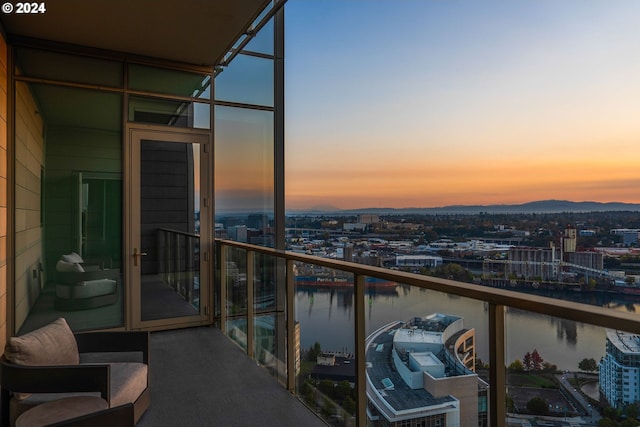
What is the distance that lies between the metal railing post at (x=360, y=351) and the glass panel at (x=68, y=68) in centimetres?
409

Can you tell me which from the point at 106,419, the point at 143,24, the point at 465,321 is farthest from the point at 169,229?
the point at 465,321

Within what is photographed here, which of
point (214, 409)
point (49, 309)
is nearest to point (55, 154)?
point (49, 309)

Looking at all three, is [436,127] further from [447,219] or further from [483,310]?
[483,310]

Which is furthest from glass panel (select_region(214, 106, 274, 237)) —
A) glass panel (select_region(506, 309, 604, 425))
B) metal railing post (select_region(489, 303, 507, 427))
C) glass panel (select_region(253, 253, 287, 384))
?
glass panel (select_region(506, 309, 604, 425))

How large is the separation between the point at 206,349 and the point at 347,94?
782 centimetres

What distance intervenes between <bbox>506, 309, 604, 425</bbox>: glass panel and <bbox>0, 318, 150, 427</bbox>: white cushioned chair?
2.05 m

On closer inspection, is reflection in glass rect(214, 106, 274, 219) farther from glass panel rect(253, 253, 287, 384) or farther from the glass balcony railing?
the glass balcony railing

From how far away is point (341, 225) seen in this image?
5.34 meters

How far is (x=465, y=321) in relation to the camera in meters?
1.67

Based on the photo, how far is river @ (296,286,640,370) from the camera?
48.9 inches

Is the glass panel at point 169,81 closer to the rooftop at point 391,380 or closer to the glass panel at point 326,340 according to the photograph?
the glass panel at point 326,340

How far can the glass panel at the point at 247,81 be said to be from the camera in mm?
5520

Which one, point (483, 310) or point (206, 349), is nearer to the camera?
point (483, 310)

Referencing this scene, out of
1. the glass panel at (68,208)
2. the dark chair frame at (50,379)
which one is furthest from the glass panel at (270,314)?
the glass panel at (68,208)
